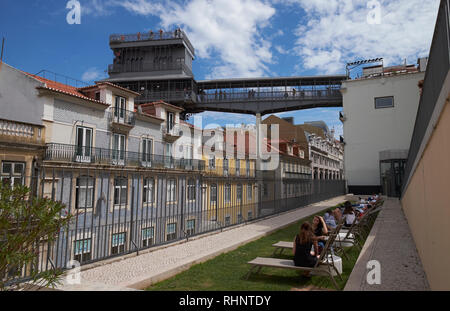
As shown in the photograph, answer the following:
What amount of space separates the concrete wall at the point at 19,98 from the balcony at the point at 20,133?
1169 mm

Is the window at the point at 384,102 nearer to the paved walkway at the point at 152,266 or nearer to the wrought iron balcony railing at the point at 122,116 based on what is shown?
the wrought iron balcony railing at the point at 122,116

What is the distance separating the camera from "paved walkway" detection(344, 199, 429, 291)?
4949mm

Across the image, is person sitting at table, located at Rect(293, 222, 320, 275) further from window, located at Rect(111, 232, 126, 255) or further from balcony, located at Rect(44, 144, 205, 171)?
balcony, located at Rect(44, 144, 205, 171)

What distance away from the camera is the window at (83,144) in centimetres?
2035

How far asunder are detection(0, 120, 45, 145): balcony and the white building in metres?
31.5

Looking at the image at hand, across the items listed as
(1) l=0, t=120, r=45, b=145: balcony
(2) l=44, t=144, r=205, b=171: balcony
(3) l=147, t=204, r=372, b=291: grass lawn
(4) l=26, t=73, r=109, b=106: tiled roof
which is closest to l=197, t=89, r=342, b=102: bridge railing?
(2) l=44, t=144, r=205, b=171: balcony

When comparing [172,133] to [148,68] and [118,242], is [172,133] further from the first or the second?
[118,242]

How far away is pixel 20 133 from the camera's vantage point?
1714cm

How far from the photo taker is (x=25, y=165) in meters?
17.5

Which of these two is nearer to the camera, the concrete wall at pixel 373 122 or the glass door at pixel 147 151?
the glass door at pixel 147 151

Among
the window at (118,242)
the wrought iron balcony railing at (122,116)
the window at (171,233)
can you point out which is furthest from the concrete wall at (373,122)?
the window at (171,233)
